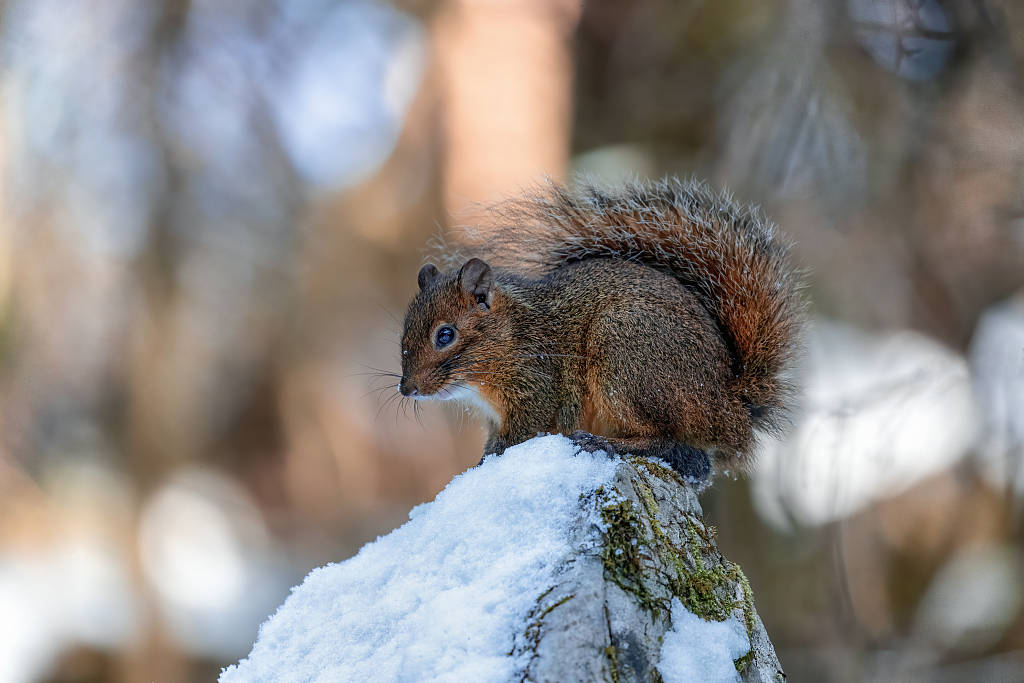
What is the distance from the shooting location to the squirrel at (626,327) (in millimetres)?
1648

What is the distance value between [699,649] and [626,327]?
686mm

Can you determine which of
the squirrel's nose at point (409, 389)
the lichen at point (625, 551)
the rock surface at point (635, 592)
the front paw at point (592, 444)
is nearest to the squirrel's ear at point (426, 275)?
the squirrel's nose at point (409, 389)

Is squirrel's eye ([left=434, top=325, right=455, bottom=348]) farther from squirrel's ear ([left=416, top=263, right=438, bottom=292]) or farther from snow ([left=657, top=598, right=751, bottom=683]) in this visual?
snow ([left=657, top=598, right=751, bottom=683])

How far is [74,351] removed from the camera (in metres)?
5.00

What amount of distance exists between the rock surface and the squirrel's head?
2.01 feet

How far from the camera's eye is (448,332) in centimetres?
190

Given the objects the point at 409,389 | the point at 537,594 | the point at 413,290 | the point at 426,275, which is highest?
the point at 413,290

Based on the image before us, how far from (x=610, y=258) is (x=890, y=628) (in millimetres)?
3026

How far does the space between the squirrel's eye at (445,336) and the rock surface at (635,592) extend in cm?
65

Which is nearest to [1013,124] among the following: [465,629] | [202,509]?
[465,629]

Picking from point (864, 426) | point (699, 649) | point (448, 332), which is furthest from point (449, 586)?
point (864, 426)

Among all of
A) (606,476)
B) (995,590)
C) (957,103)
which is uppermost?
(957,103)

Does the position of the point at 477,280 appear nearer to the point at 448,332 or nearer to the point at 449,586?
the point at 448,332

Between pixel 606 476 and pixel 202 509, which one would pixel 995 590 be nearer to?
pixel 606 476
